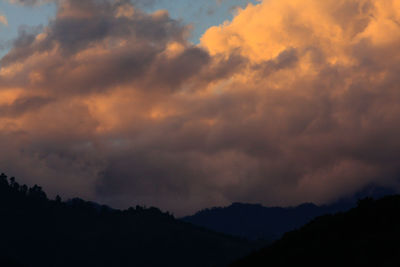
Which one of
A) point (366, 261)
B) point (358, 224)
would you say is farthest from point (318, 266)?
point (358, 224)

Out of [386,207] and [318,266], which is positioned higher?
[386,207]

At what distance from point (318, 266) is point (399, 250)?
112 feet

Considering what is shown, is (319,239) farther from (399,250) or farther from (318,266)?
(399,250)

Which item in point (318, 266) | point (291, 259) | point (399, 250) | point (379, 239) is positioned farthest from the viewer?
point (291, 259)

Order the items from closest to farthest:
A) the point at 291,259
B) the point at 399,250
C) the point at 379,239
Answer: the point at 399,250 < the point at 379,239 < the point at 291,259

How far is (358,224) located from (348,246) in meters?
29.4

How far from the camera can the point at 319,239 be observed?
641 feet

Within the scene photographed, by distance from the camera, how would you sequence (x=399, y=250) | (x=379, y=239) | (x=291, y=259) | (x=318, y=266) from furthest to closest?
(x=291, y=259), (x=318, y=266), (x=379, y=239), (x=399, y=250)

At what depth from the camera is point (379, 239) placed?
508 ft

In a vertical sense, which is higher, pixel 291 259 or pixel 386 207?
pixel 386 207

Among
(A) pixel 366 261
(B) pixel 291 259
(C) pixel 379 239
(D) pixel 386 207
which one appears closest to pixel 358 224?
(D) pixel 386 207

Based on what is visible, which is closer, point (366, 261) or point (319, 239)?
point (366, 261)

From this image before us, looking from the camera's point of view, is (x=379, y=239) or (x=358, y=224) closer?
(x=379, y=239)

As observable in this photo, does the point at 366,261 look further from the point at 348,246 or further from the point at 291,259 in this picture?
the point at 291,259
